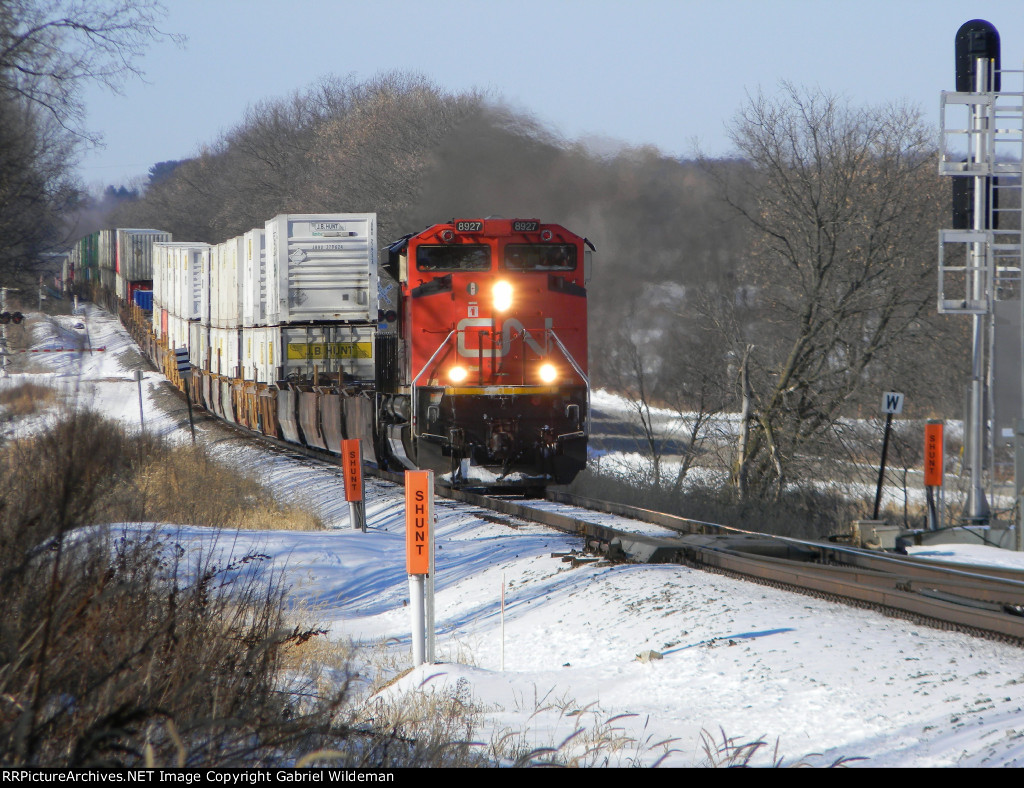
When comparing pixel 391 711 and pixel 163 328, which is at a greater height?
pixel 163 328

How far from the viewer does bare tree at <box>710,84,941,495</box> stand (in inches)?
845

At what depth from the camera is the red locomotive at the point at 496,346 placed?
13.1m

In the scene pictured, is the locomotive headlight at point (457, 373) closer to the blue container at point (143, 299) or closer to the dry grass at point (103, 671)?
the dry grass at point (103, 671)

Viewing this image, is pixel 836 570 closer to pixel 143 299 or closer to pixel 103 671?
pixel 103 671

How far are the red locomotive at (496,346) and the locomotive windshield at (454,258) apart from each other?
13mm

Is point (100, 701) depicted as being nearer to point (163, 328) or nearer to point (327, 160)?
point (163, 328)

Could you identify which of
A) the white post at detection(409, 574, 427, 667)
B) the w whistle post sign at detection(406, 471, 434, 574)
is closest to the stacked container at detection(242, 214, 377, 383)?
the w whistle post sign at detection(406, 471, 434, 574)

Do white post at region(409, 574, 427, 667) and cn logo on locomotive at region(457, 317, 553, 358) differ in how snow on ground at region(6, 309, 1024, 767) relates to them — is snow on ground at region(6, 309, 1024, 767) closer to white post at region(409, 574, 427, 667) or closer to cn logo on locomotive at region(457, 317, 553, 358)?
white post at region(409, 574, 427, 667)

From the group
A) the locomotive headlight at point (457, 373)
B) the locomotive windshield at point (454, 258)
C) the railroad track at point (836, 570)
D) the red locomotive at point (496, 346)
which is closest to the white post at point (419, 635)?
the railroad track at point (836, 570)

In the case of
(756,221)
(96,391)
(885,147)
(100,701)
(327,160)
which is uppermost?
(327,160)

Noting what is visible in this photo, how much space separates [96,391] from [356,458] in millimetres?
8819

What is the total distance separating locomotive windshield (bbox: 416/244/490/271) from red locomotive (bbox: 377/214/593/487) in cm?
1

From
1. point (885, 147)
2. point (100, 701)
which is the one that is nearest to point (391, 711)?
point (100, 701)

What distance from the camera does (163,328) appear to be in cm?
3750
